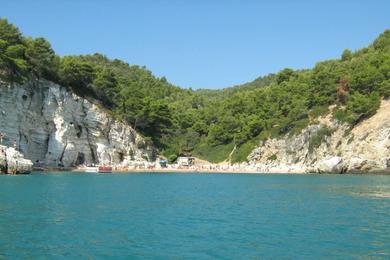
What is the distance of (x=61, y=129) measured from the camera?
72.2 m

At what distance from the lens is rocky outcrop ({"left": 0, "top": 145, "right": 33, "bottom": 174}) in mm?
54022

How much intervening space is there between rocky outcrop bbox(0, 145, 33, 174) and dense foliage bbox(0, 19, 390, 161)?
1390 cm

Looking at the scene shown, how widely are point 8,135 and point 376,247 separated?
54.9 meters

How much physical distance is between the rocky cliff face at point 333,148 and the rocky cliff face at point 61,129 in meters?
24.3

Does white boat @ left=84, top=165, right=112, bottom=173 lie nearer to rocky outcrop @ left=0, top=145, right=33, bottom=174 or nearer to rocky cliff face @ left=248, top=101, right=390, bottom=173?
rocky outcrop @ left=0, top=145, right=33, bottom=174

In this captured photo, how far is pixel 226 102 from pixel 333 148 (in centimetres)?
3764

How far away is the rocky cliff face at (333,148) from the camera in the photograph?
7019cm

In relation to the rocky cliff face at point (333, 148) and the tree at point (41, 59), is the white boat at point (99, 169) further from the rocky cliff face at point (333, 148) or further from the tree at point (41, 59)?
the rocky cliff face at point (333, 148)

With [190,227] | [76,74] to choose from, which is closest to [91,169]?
[76,74]

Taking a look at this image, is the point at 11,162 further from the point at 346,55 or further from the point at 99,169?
the point at 346,55

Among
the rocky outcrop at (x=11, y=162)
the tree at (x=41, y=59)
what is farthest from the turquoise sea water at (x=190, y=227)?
the tree at (x=41, y=59)

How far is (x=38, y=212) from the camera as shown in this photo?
79.6 ft

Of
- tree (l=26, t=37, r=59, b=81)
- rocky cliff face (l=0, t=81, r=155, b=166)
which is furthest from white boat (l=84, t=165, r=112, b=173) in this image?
tree (l=26, t=37, r=59, b=81)

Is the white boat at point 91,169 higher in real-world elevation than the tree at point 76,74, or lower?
lower
